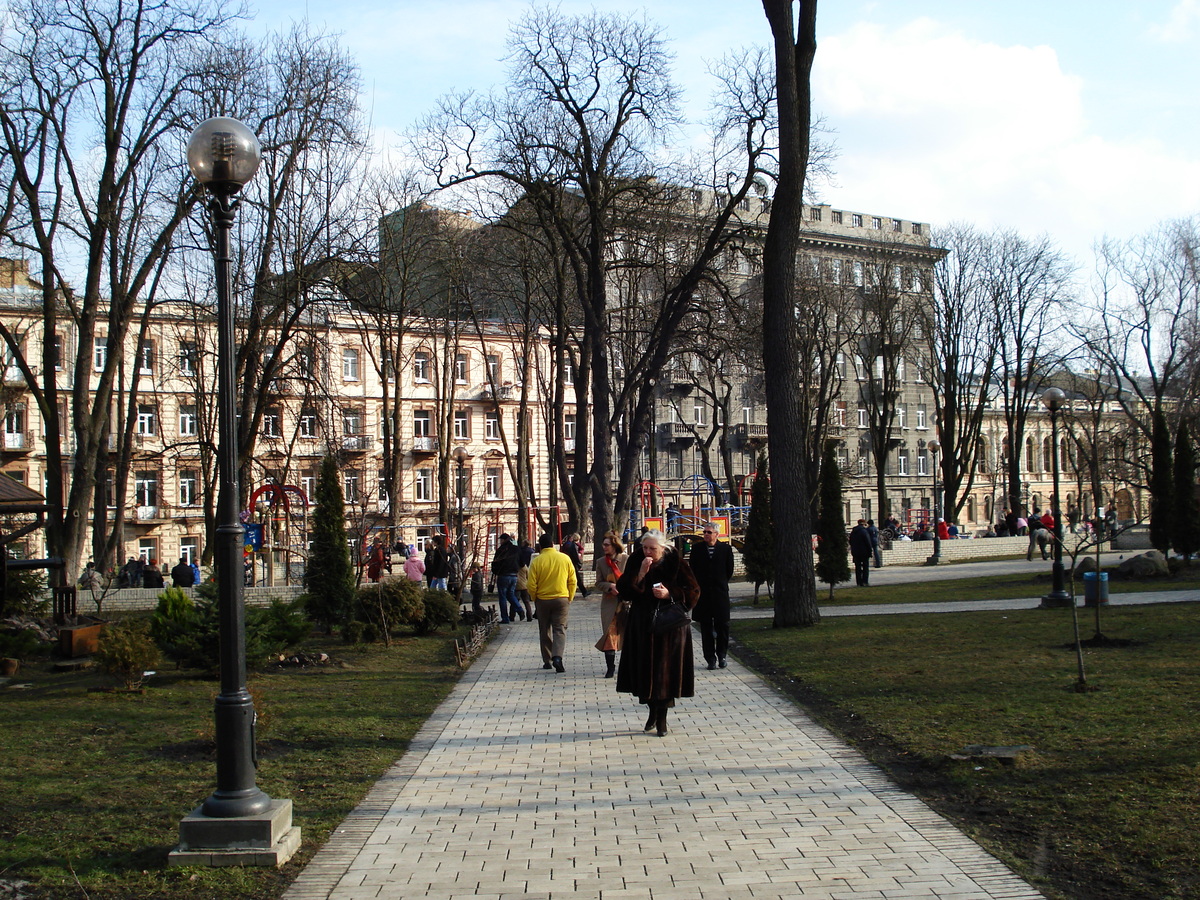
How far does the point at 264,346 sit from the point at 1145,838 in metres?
22.5

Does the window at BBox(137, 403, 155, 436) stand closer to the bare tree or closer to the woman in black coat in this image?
the bare tree

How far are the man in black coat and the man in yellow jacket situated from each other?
1576 mm

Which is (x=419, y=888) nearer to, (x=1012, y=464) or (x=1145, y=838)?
(x=1145, y=838)

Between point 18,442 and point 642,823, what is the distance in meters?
52.0

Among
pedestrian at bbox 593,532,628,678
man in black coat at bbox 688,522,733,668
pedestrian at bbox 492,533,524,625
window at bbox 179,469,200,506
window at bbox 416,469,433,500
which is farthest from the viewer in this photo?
window at bbox 416,469,433,500

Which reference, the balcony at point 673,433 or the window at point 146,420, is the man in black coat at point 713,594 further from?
the balcony at point 673,433

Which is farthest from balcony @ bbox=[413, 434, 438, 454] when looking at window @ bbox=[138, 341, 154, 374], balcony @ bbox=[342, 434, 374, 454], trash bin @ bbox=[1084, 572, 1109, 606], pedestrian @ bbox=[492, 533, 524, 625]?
trash bin @ bbox=[1084, 572, 1109, 606]

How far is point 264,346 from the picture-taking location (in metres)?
25.0

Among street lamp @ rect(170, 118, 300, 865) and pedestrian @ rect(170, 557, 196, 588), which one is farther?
pedestrian @ rect(170, 557, 196, 588)

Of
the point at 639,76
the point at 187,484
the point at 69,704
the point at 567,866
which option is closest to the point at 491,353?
the point at 187,484

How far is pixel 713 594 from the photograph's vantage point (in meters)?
13.0

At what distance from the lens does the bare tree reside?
17.2 meters

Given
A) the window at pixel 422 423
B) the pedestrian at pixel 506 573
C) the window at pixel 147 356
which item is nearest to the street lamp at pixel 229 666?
the pedestrian at pixel 506 573

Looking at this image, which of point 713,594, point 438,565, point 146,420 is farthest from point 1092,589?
point 146,420
